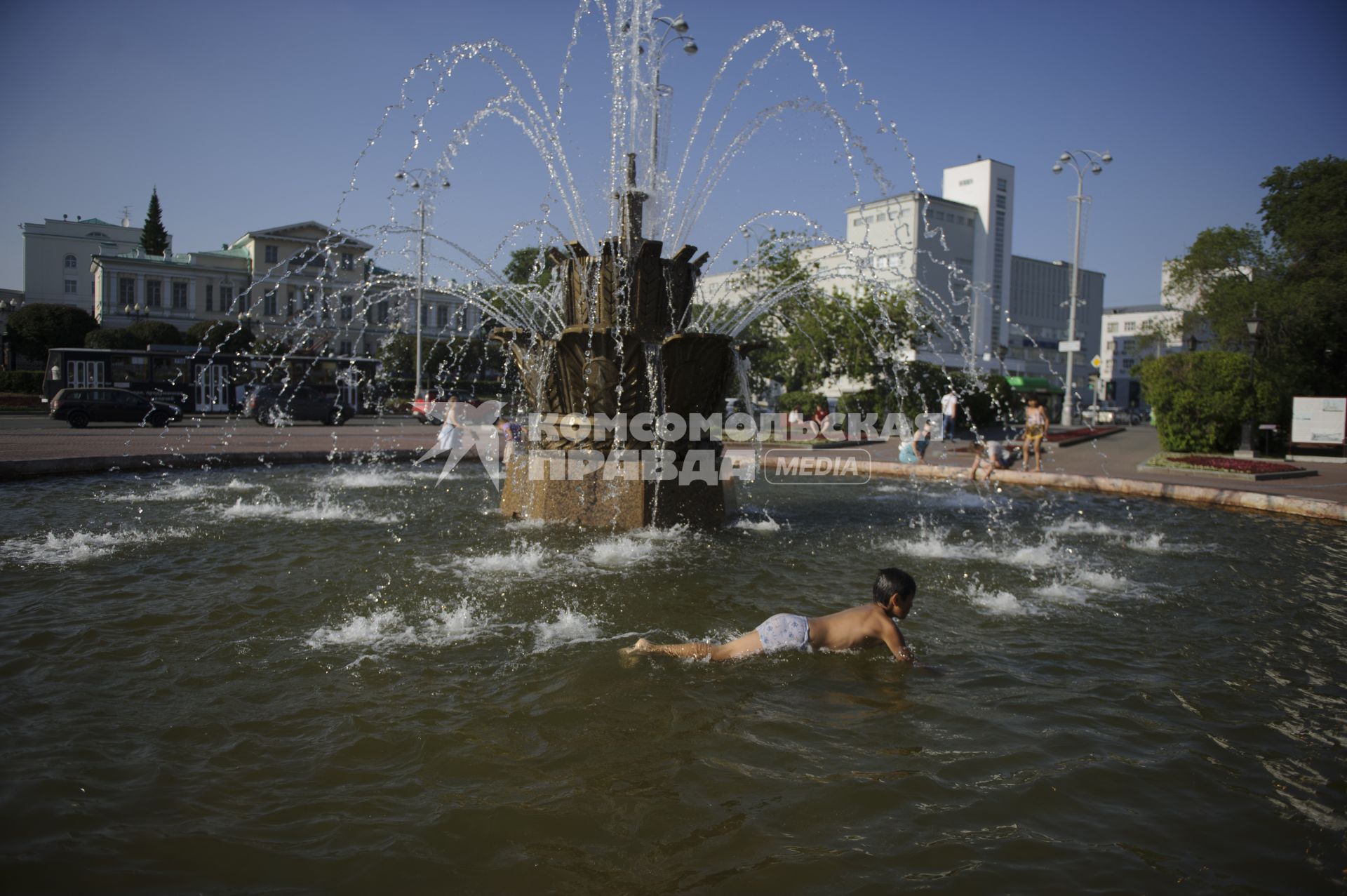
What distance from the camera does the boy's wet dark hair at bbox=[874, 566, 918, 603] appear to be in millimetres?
5137

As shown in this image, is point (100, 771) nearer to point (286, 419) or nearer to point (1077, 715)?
point (1077, 715)

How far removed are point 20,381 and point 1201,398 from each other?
49.9 m

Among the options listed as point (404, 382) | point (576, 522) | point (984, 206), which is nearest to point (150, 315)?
point (404, 382)

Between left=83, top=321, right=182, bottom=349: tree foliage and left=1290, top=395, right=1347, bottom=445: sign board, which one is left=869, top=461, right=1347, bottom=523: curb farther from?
left=83, top=321, right=182, bottom=349: tree foliage

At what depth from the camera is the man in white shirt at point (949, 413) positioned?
2356 cm

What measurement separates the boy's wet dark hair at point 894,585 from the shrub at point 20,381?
4832 cm

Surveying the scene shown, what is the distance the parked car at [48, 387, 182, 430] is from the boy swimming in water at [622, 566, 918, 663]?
86.7ft

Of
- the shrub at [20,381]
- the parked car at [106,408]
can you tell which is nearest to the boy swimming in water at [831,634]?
the parked car at [106,408]

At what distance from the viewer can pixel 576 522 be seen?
929 centimetres

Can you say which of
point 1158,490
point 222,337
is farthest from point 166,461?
point 222,337

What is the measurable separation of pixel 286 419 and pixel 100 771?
99.3 ft

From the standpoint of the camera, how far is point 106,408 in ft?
86.7

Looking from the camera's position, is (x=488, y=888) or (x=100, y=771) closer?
(x=488, y=888)

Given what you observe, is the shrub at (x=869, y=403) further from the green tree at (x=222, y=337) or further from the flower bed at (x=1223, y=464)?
the green tree at (x=222, y=337)
